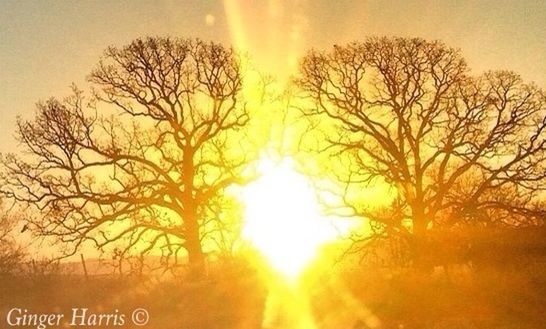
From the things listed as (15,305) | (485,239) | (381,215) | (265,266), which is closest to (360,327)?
(485,239)

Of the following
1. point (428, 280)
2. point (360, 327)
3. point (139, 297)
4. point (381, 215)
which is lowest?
point (360, 327)

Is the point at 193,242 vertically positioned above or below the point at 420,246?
above

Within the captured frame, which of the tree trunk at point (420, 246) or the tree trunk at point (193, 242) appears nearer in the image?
the tree trunk at point (420, 246)

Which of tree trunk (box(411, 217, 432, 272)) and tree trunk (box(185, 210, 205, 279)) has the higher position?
tree trunk (box(185, 210, 205, 279))

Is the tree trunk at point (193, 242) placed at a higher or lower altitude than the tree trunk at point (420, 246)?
higher

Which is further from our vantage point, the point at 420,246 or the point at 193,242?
the point at 193,242

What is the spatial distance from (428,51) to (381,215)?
7.62 m

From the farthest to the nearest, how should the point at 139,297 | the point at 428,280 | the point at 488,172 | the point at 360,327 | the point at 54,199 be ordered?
the point at 488,172, the point at 54,199, the point at 139,297, the point at 428,280, the point at 360,327

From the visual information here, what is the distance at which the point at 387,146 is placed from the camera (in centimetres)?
3008

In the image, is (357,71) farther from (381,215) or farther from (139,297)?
(139,297)

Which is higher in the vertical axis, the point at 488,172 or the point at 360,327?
the point at 488,172

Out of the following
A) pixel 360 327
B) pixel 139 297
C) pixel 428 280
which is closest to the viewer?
pixel 360 327

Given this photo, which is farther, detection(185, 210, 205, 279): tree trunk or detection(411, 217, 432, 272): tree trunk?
detection(185, 210, 205, 279): tree trunk

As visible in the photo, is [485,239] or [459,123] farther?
[459,123]
